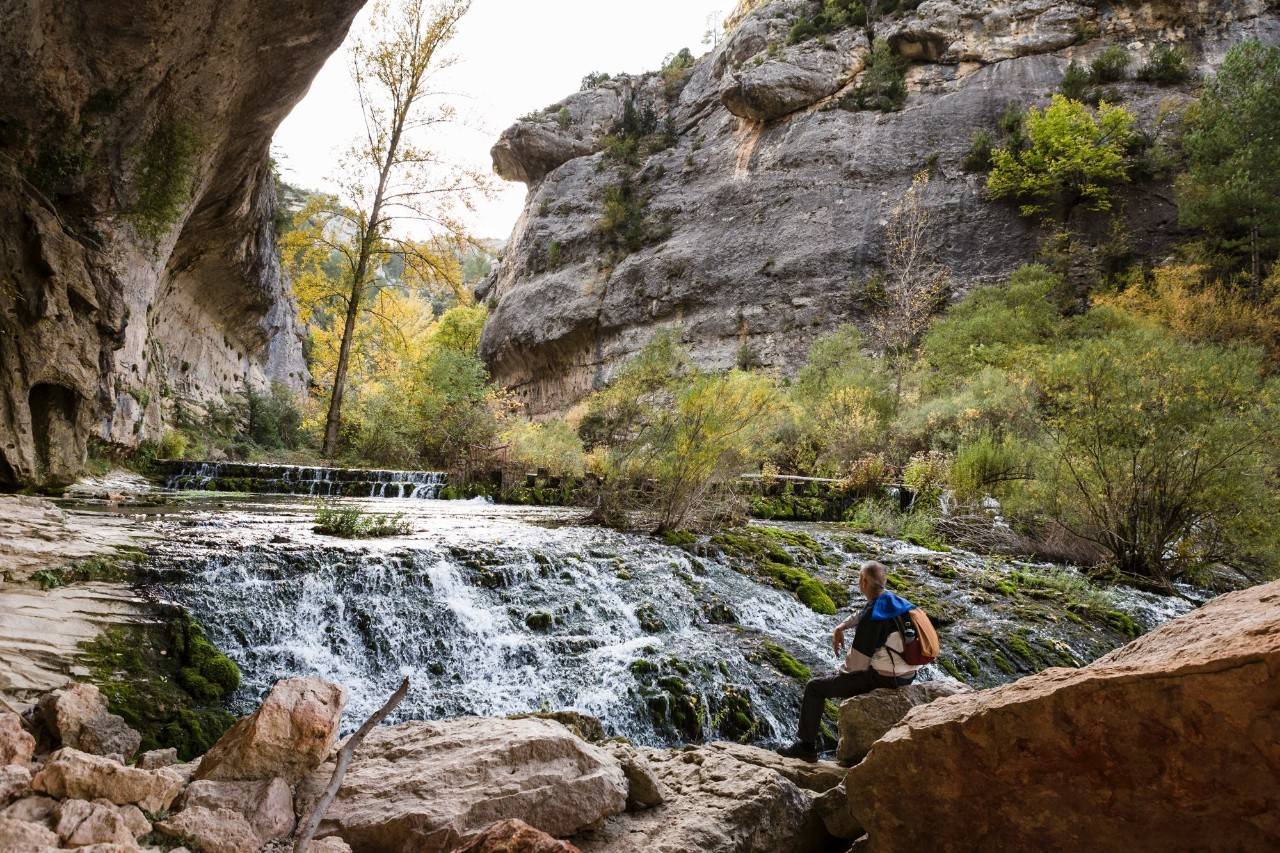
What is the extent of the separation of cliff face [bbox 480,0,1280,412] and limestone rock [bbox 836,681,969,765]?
20.8m

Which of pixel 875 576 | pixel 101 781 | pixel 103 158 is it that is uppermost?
pixel 103 158

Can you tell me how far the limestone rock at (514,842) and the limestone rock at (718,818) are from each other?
0.67 meters

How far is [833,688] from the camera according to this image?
4.17m

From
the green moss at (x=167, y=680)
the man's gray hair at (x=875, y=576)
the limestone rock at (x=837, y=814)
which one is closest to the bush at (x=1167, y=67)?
the man's gray hair at (x=875, y=576)

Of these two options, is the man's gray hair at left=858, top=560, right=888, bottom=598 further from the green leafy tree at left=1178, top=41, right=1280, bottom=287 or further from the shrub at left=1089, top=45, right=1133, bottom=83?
the shrub at left=1089, top=45, right=1133, bottom=83

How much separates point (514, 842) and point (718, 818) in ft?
3.57

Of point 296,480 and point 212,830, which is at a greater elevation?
point 296,480

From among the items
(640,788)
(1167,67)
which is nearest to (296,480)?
(640,788)

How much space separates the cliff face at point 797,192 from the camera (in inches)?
957

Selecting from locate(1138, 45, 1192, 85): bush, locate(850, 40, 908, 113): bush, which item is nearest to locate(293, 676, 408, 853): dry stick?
locate(850, 40, 908, 113): bush

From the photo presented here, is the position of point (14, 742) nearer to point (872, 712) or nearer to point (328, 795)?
point (328, 795)

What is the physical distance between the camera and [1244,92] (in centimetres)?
1958

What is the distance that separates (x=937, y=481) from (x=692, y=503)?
6913mm

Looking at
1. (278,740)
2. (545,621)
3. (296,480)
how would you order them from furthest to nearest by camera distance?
(296,480) → (545,621) → (278,740)
